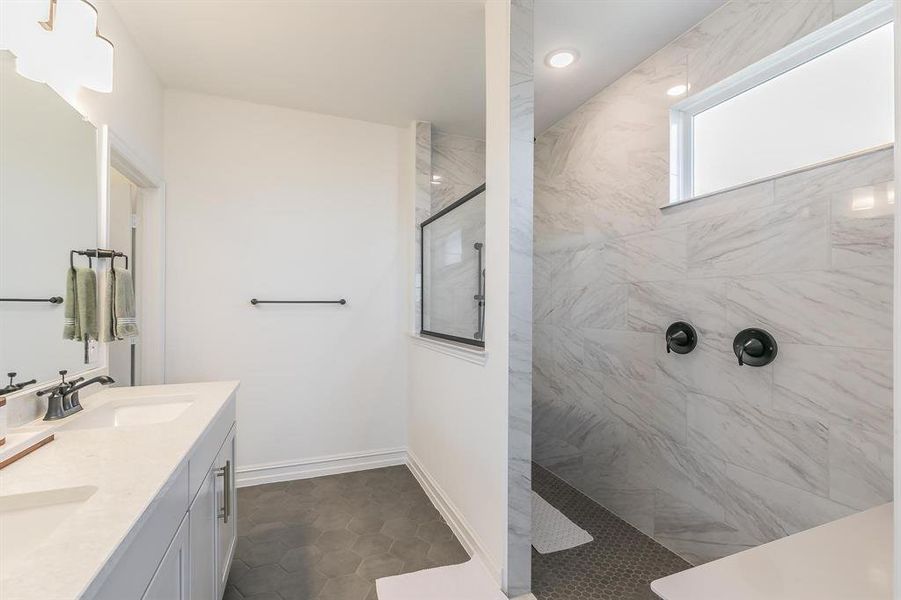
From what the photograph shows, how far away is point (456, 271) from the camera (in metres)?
2.41

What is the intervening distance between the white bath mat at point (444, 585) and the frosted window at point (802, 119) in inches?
82.2

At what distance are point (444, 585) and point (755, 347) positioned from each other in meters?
1.64

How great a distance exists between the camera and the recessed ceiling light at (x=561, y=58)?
212 cm

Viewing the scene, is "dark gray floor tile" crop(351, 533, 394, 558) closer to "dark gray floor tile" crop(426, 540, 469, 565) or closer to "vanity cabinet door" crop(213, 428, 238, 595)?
"dark gray floor tile" crop(426, 540, 469, 565)

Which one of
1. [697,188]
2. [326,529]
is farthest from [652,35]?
[326,529]

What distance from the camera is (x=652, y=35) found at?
1.98 m

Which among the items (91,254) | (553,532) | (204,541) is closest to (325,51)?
(91,254)

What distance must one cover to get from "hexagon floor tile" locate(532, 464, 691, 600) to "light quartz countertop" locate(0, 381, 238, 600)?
151 centimetres

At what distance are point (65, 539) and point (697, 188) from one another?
8.30 ft

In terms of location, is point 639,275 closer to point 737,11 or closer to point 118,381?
point 737,11

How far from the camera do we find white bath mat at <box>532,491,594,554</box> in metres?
1.98

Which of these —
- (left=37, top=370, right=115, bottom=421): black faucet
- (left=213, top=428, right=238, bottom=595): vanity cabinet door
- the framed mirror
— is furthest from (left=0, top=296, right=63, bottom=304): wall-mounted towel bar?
(left=213, top=428, right=238, bottom=595): vanity cabinet door

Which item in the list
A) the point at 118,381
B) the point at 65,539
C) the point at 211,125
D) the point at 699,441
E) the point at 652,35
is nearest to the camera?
the point at 65,539

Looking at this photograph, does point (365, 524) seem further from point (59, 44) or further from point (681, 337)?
point (59, 44)
